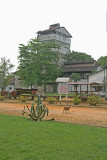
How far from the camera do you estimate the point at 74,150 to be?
221 inches

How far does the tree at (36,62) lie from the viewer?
155 feet

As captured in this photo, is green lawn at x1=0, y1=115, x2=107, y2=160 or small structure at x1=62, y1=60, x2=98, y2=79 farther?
small structure at x1=62, y1=60, x2=98, y2=79

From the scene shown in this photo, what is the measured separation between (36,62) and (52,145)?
42.1 m

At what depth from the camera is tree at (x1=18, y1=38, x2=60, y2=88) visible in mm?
47125

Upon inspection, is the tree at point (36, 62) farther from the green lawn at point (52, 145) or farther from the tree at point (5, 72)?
→ the green lawn at point (52, 145)

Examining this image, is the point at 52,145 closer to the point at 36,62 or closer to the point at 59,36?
the point at 36,62

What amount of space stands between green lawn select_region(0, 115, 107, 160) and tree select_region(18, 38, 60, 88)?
3902cm

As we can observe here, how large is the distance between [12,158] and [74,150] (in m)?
1.53

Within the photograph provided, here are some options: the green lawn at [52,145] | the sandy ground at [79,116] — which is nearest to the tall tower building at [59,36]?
the sandy ground at [79,116]

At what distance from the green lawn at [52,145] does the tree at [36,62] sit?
39.0 meters

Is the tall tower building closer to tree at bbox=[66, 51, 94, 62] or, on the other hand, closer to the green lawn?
tree at bbox=[66, 51, 94, 62]

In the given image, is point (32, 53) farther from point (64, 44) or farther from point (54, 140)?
point (54, 140)

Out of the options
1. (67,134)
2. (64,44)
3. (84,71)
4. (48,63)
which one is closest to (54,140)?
(67,134)

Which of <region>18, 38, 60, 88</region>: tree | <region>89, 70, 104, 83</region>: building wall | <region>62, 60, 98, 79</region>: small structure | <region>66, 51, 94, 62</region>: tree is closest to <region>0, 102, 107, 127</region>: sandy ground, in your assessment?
<region>89, 70, 104, 83</region>: building wall
